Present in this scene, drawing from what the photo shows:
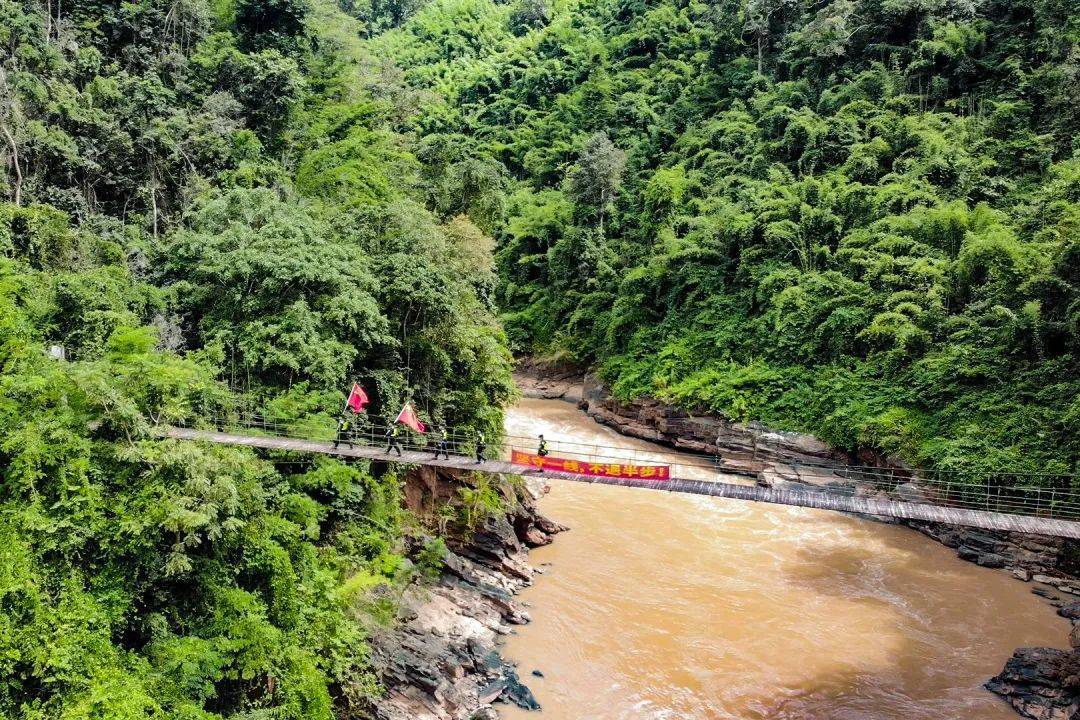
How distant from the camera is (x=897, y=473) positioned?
77.3ft

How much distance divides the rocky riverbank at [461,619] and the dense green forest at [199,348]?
82cm

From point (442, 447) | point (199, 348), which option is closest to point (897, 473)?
point (442, 447)

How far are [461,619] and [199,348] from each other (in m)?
9.05

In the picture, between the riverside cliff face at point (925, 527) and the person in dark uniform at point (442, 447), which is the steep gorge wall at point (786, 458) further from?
the person in dark uniform at point (442, 447)

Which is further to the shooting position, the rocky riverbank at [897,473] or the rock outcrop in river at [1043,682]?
the rocky riverbank at [897,473]

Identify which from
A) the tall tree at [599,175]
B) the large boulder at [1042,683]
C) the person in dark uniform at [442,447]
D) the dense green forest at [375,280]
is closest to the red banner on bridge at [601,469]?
the person in dark uniform at [442,447]

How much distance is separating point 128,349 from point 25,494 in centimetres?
419

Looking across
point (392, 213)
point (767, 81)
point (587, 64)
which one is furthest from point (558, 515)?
point (587, 64)

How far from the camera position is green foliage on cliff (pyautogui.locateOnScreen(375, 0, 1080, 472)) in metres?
22.5

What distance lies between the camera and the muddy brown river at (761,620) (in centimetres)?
1430

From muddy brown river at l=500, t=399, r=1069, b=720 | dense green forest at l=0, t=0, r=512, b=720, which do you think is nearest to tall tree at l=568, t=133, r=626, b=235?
dense green forest at l=0, t=0, r=512, b=720

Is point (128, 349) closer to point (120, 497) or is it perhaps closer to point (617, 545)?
point (120, 497)

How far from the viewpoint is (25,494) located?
10.7 m

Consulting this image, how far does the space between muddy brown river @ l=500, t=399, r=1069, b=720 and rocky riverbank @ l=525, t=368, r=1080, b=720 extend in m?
0.53
